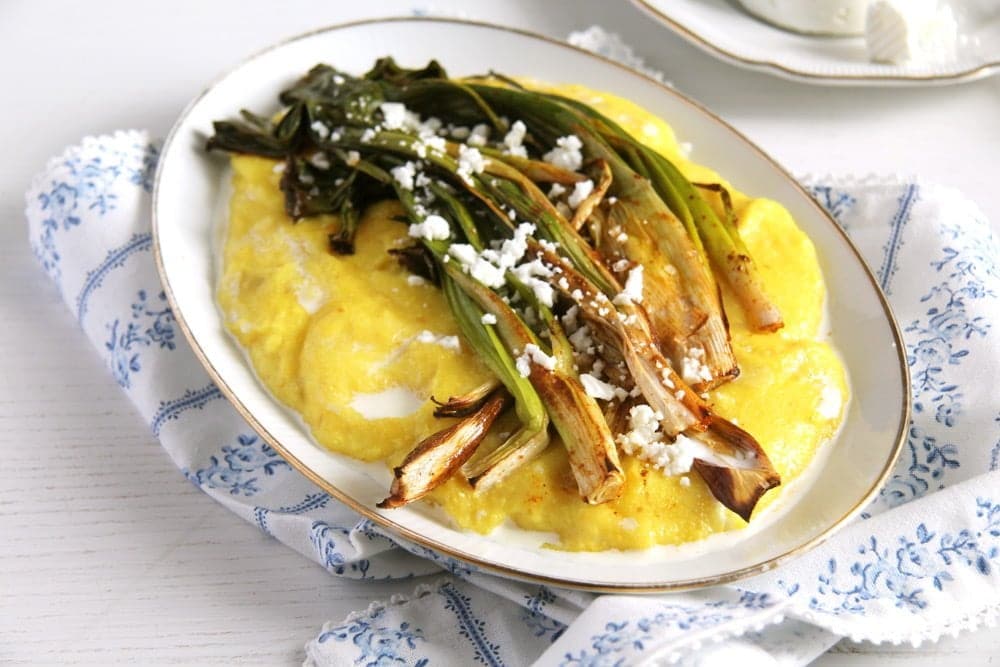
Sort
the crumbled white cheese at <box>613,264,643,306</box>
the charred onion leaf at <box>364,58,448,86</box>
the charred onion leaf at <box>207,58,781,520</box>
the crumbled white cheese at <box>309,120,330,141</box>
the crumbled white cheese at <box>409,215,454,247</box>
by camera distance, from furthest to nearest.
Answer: the charred onion leaf at <box>364,58,448,86</box>, the crumbled white cheese at <box>309,120,330,141</box>, the crumbled white cheese at <box>409,215,454,247</box>, the crumbled white cheese at <box>613,264,643,306</box>, the charred onion leaf at <box>207,58,781,520</box>

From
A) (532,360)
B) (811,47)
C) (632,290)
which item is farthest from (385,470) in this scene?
(811,47)

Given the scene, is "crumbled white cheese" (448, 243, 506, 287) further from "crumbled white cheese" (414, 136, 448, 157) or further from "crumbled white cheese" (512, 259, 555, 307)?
"crumbled white cheese" (414, 136, 448, 157)

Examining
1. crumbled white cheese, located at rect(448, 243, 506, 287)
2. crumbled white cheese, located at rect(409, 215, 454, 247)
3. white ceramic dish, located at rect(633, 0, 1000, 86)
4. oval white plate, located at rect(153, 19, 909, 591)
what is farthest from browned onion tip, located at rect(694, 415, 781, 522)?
white ceramic dish, located at rect(633, 0, 1000, 86)

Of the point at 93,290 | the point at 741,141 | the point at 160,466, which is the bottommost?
the point at 160,466

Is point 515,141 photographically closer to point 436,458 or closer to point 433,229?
point 433,229

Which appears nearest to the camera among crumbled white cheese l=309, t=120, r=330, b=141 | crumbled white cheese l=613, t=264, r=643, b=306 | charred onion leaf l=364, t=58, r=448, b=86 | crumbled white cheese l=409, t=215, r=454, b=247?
crumbled white cheese l=613, t=264, r=643, b=306

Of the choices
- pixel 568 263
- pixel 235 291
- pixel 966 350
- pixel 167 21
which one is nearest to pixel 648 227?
pixel 568 263

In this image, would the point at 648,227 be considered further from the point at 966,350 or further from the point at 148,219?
the point at 148,219
